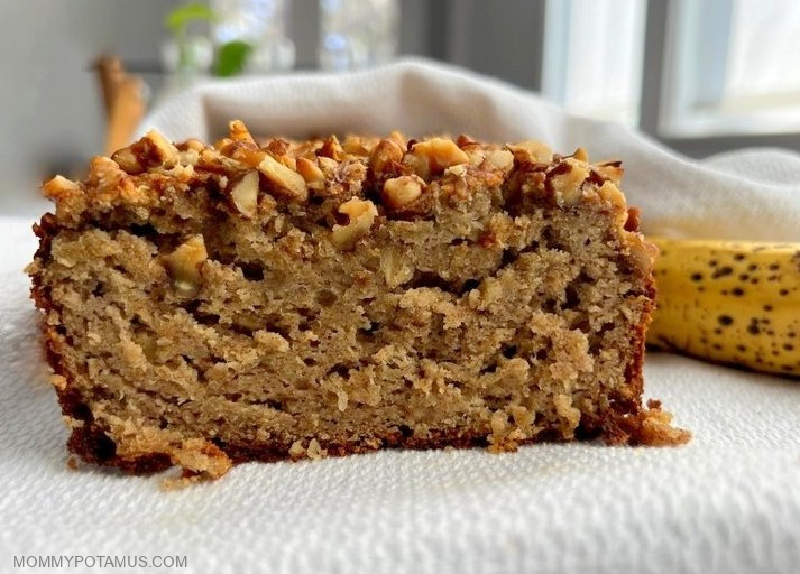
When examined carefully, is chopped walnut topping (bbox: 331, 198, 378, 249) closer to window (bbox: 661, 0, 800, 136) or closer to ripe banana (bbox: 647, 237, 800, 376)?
ripe banana (bbox: 647, 237, 800, 376)

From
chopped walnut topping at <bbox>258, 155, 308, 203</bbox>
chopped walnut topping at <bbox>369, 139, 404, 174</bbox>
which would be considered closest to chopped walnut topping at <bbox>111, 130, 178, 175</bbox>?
chopped walnut topping at <bbox>258, 155, 308, 203</bbox>

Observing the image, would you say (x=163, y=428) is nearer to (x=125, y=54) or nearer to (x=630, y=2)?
(x=630, y=2)

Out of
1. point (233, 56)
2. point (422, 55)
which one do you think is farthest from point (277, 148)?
point (422, 55)

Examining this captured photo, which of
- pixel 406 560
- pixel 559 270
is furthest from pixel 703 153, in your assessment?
pixel 406 560

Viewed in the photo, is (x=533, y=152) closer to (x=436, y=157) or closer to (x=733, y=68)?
(x=436, y=157)

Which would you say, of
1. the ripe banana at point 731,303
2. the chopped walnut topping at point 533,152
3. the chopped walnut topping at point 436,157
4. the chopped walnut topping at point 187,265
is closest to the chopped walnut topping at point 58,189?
the chopped walnut topping at point 187,265

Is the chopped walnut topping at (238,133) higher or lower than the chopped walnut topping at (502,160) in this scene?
higher

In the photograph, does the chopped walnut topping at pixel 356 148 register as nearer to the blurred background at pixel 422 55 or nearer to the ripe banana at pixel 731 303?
the ripe banana at pixel 731 303
